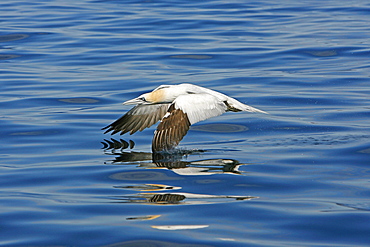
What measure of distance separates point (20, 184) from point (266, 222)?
2685 mm

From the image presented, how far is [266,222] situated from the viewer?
5.49 meters

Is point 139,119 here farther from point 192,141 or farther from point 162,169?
point 162,169

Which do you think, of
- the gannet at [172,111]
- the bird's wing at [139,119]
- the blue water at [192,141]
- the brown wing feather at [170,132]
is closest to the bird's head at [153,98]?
the gannet at [172,111]

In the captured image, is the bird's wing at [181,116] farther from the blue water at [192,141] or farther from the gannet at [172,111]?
the blue water at [192,141]

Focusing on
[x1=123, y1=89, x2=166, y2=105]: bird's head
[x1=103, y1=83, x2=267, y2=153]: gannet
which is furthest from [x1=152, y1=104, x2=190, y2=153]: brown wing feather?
[x1=123, y1=89, x2=166, y2=105]: bird's head

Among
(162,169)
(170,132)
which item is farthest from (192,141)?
(162,169)

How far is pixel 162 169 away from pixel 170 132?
32.1 inches

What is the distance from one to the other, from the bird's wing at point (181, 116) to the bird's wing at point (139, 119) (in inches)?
47.6

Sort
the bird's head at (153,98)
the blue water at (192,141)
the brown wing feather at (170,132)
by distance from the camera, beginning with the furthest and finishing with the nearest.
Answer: the bird's head at (153,98) → the brown wing feather at (170,132) → the blue water at (192,141)

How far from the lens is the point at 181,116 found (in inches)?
324

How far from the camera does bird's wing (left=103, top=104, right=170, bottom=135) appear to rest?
31.3 feet

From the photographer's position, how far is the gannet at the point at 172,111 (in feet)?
26.7

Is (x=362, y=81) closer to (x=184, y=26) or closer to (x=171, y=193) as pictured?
(x=171, y=193)

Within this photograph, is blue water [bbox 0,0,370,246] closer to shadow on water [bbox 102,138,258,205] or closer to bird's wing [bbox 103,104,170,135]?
shadow on water [bbox 102,138,258,205]
